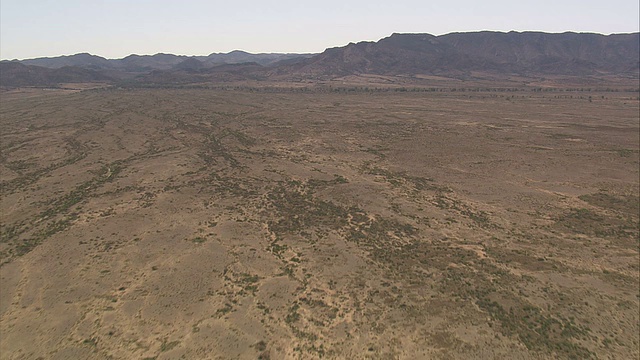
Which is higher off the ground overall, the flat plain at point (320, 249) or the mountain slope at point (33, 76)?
the mountain slope at point (33, 76)

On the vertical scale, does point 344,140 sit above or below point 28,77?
below

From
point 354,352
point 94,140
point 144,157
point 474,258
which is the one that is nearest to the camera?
point 354,352

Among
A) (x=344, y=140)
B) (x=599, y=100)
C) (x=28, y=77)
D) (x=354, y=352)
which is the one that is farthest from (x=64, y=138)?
(x=28, y=77)

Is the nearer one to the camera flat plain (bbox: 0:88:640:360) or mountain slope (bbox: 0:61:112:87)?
flat plain (bbox: 0:88:640:360)

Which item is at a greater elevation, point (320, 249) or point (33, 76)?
point (33, 76)

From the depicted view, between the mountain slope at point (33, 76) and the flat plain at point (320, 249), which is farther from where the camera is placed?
the mountain slope at point (33, 76)

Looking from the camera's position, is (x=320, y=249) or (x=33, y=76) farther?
(x=33, y=76)

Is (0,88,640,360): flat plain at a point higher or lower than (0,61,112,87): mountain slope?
lower

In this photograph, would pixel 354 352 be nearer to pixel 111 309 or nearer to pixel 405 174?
pixel 111 309
